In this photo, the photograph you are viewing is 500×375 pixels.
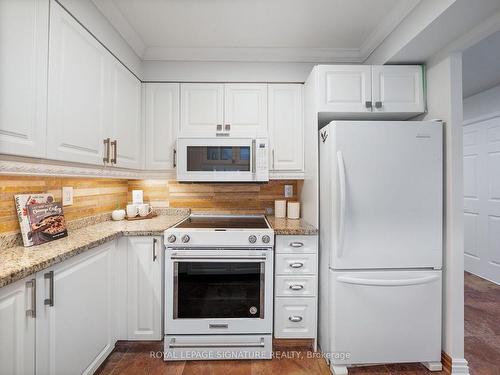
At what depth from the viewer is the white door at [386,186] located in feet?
5.25

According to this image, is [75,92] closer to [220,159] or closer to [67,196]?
[67,196]

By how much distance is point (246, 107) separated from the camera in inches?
87.4

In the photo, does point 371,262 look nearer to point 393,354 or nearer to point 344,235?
point 344,235

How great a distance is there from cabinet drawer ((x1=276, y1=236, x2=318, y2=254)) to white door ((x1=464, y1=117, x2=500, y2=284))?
2846 mm

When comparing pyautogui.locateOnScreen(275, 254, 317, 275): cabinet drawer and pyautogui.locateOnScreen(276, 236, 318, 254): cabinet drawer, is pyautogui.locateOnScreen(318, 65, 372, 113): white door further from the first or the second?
pyautogui.locateOnScreen(275, 254, 317, 275): cabinet drawer

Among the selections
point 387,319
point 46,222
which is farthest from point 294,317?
point 46,222

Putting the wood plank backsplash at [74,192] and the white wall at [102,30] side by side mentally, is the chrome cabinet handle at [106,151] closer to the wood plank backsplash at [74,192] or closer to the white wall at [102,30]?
the wood plank backsplash at [74,192]

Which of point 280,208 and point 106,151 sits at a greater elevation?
point 106,151

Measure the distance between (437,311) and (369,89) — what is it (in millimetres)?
1631

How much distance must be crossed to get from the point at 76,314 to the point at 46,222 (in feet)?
1.80

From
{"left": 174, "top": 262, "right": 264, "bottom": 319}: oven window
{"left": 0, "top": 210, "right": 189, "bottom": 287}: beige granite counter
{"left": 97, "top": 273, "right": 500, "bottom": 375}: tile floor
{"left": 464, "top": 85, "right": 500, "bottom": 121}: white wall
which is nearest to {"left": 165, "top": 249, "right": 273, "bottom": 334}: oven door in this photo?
{"left": 174, "top": 262, "right": 264, "bottom": 319}: oven window

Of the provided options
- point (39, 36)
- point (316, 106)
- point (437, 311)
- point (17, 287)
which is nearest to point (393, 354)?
point (437, 311)

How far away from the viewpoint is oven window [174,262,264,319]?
174cm

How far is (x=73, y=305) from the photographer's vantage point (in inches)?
50.4
